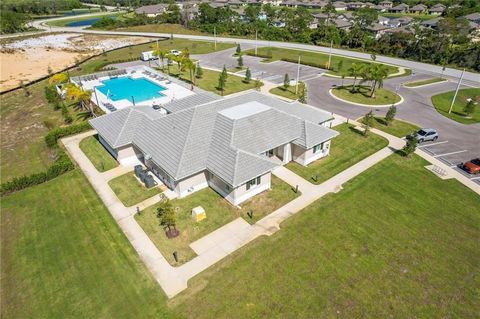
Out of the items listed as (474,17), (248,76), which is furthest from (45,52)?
(474,17)

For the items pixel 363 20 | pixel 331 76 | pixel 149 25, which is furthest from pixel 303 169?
pixel 149 25

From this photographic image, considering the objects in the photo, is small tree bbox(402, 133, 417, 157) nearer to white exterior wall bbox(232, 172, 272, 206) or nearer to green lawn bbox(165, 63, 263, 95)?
white exterior wall bbox(232, 172, 272, 206)

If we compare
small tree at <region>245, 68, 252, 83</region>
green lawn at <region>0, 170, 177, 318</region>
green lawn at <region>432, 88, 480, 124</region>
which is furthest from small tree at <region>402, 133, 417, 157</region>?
small tree at <region>245, 68, 252, 83</region>

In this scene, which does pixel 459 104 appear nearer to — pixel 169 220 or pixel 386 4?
pixel 169 220

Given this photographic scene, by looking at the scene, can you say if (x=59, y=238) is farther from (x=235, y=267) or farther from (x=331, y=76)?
(x=331, y=76)

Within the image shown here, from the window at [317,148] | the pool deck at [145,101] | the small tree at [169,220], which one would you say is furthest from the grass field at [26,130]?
the window at [317,148]
